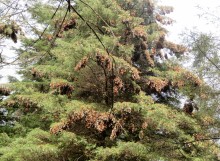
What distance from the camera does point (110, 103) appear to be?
329 inches

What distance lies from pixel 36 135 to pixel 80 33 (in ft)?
13.5

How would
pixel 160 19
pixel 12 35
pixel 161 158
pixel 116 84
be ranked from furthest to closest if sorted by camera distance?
pixel 160 19 → pixel 116 84 → pixel 161 158 → pixel 12 35

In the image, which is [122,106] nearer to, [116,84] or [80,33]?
[116,84]

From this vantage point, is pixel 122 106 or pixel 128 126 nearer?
pixel 122 106

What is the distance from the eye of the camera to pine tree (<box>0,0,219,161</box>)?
7.38 m

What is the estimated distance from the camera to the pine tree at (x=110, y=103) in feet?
24.2

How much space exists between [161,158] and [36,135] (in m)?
3.33

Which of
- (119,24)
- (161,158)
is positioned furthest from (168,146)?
(119,24)

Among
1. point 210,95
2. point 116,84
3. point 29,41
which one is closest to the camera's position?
point 116,84

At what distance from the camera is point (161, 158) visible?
736cm

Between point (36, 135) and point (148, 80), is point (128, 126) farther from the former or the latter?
point (36, 135)

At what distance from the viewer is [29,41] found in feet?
39.4

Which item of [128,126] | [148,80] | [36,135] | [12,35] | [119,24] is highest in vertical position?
[119,24]

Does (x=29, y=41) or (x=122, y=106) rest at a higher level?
(x=29, y=41)
